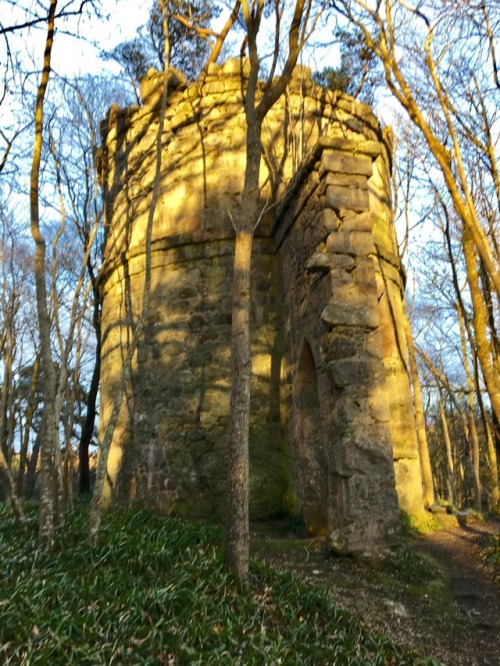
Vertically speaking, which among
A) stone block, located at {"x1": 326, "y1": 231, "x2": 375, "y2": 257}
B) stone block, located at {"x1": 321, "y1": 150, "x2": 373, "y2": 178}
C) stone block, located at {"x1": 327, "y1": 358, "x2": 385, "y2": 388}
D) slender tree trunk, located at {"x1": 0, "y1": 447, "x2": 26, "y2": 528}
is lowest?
slender tree trunk, located at {"x1": 0, "y1": 447, "x2": 26, "y2": 528}

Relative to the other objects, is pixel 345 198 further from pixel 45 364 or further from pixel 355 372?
pixel 45 364

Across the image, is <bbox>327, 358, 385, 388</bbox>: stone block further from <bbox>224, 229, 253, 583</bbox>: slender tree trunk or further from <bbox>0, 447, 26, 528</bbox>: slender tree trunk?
<bbox>0, 447, 26, 528</bbox>: slender tree trunk

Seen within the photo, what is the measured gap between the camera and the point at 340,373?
5.48 meters

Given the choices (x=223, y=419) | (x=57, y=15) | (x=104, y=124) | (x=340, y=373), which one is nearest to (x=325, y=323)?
(x=340, y=373)

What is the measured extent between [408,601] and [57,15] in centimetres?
644

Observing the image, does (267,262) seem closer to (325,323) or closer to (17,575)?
(325,323)

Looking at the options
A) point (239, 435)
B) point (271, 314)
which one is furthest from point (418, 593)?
point (271, 314)

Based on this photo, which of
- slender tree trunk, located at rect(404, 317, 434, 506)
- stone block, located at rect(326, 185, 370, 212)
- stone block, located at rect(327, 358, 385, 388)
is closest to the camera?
stone block, located at rect(327, 358, 385, 388)

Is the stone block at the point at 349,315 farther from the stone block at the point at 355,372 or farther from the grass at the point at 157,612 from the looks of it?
the grass at the point at 157,612

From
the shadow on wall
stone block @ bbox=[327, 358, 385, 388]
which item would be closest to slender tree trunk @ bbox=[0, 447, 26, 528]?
the shadow on wall

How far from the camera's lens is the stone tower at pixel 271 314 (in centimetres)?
557

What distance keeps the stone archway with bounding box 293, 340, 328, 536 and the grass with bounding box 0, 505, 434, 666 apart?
200cm

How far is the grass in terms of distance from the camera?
119 inches

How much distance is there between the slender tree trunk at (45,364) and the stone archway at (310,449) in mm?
2915
